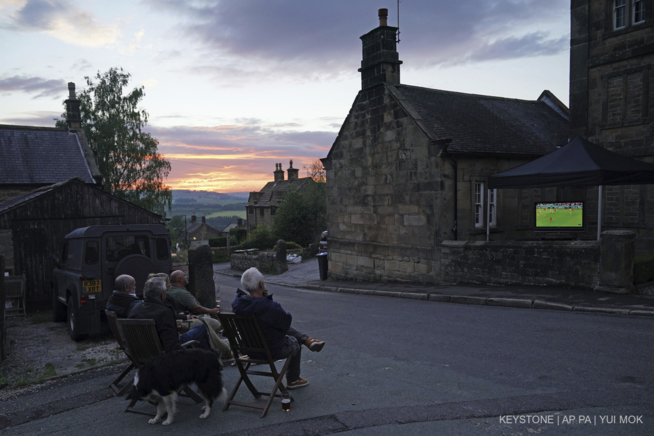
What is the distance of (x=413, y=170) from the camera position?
52.8 feet

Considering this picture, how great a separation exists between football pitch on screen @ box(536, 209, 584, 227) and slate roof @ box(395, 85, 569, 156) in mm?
2862

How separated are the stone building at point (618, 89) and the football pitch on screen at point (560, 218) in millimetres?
3513

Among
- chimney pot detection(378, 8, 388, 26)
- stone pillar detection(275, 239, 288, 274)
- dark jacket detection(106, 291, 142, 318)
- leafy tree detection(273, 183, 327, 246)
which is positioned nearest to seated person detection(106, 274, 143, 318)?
dark jacket detection(106, 291, 142, 318)

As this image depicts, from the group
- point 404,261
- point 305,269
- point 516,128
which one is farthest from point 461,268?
point 305,269

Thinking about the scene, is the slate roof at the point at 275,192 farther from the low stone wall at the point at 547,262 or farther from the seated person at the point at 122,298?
the seated person at the point at 122,298

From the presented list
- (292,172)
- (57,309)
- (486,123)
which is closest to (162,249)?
(57,309)

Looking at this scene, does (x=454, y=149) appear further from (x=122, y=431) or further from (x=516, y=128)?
(x=122, y=431)

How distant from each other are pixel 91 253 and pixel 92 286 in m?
0.61

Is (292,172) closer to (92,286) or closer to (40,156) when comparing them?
(40,156)

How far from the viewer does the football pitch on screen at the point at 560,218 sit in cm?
1348

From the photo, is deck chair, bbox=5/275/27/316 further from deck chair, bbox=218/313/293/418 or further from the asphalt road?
deck chair, bbox=218/313/293/418

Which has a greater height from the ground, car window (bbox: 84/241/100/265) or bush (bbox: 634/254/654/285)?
car window (bbox: 84/241/100/265)

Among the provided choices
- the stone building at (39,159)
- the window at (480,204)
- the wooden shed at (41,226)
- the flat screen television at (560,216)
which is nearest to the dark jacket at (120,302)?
the wooden shed at (41,226)

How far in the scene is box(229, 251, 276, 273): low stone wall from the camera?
27.4 metres
